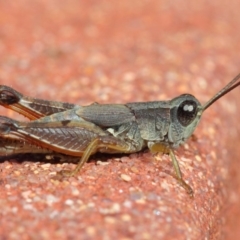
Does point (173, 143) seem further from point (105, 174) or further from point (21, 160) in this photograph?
point (21, 160)

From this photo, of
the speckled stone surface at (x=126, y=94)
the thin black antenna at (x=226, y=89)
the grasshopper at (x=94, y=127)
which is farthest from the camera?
the thin black antenna at (x=226, y=89)

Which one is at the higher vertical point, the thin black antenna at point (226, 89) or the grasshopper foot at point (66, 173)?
the thin black antenna at point (226, 89)

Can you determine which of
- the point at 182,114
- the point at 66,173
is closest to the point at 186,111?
the point at 182,114

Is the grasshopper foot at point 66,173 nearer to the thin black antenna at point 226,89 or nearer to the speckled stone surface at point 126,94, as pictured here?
the speckled stone surface at point 126,94

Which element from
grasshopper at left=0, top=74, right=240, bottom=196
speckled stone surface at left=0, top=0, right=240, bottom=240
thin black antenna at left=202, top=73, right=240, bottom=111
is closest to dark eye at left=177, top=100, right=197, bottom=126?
grasshopper at left=0, top=74, right=240, bottom=196

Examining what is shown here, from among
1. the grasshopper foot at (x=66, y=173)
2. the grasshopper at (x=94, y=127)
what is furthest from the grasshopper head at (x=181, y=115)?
the grasshopper foot at (x=66, y=173)

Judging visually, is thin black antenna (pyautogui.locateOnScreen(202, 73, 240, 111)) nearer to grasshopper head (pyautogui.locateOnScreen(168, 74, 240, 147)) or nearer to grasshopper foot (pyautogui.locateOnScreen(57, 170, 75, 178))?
grasshopper head (pyautogui.locateOnScreen(168, 74, 240, 147))

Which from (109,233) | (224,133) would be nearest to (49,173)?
(109,233)

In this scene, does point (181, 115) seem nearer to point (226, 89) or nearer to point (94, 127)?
point (226, 89)
